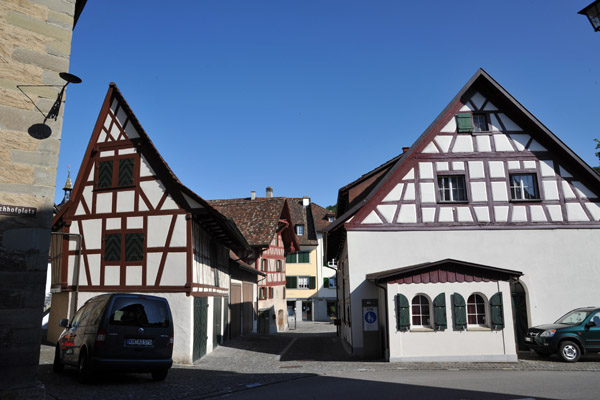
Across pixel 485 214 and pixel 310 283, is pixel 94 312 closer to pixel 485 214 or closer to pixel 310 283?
pixel 485 214

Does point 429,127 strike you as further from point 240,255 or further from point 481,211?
point 240,255

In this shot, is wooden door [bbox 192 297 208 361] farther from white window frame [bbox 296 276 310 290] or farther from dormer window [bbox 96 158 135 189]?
white window frame [bbox 296 276 310 290]

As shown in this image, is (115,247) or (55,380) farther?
(115,247)

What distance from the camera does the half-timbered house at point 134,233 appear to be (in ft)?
52.0

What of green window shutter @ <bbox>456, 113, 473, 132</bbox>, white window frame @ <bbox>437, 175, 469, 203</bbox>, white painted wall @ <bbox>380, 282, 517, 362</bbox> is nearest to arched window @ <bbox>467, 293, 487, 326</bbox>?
white painted wall @ <bbox>380, 282, 517, 362</bbox>

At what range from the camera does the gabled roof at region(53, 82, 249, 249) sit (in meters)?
16.1

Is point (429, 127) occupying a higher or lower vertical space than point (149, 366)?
higher

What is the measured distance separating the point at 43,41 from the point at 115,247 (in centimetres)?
995

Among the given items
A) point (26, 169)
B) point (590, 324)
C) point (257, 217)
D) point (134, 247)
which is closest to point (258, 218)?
point (257, 217)

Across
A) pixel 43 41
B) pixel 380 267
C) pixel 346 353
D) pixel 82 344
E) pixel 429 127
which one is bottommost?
pixel 346 353

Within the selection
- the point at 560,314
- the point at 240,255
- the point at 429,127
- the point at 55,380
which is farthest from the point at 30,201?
the point at 240,255

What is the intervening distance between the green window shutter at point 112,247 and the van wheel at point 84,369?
659 cm

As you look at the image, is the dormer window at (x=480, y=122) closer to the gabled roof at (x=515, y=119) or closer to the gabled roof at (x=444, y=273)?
the gabled roof at (x=515, y=119)

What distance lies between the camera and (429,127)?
1788cm
